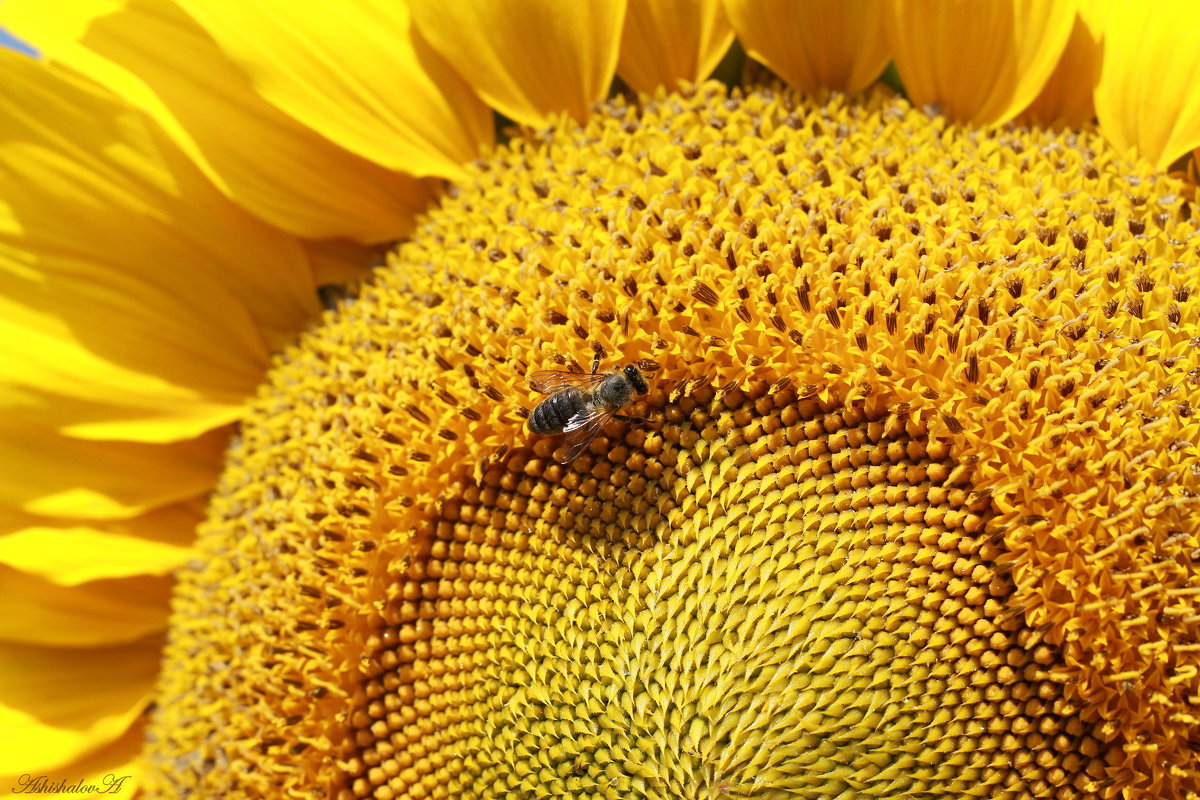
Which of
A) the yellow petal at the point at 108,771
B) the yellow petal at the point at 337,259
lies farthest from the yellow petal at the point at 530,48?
the yellow petal at the point at 108,771

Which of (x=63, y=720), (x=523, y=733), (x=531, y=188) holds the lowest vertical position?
(x=523, y=733)

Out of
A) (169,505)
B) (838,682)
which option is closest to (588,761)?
(838,682)

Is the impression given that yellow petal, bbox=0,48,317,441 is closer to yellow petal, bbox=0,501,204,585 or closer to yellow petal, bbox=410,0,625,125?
yellow petal, bbox=0,501,204,585

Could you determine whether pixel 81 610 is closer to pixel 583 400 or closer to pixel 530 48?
pixel 583 400

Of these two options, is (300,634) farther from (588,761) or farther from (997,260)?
(997,260)

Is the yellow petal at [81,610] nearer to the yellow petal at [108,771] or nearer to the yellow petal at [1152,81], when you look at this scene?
the yellow petal at [108,771]

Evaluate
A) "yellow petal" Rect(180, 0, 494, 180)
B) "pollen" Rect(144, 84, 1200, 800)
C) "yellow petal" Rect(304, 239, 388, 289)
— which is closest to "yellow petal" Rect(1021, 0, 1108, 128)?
"pollen" Rect(144, 84, 1200, 800)
